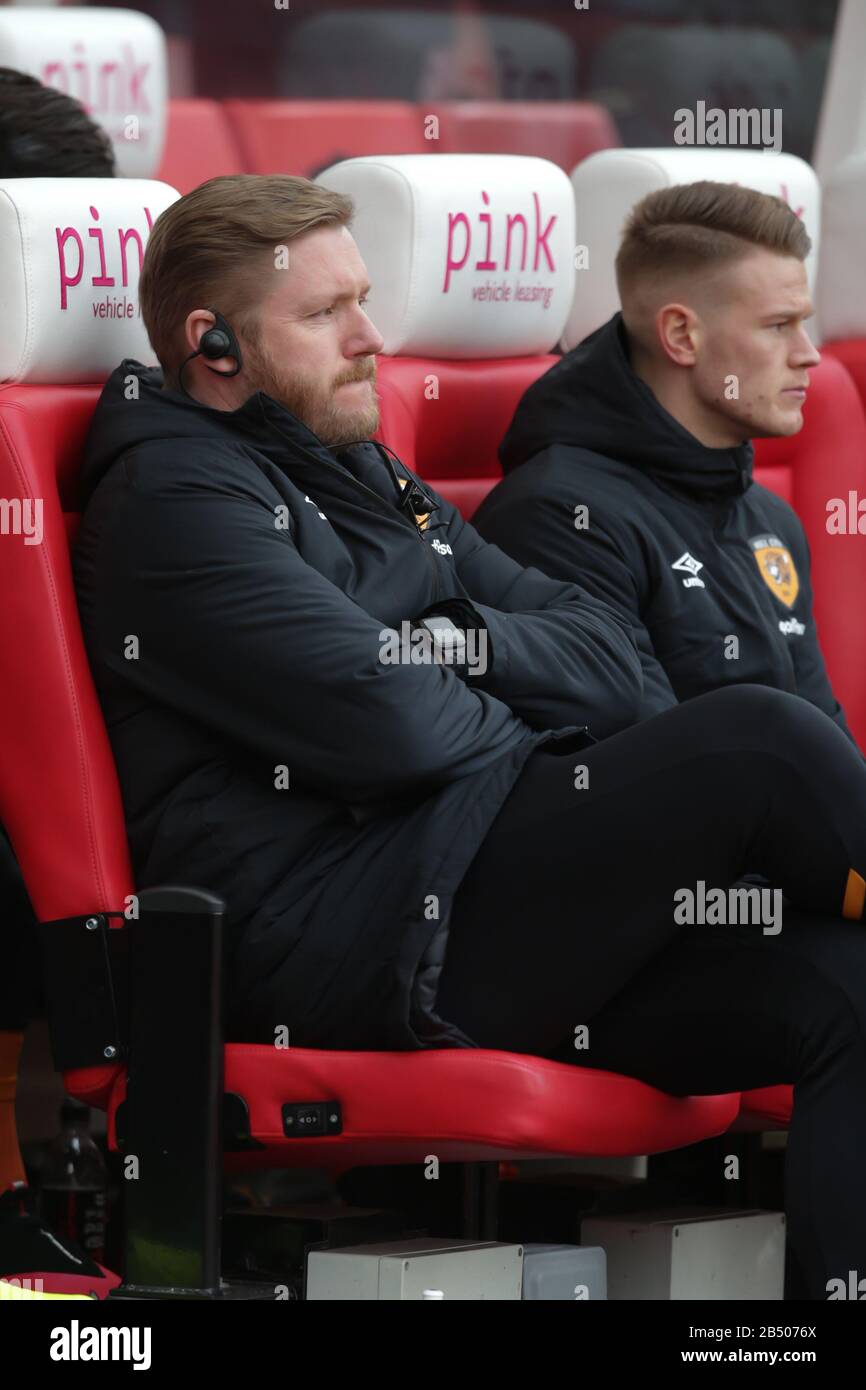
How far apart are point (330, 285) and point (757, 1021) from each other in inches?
31.2

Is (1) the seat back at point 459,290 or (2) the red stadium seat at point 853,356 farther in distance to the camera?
(2) the red stadium seat at point 853,356

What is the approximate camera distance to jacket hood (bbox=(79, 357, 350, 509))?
2039 millimetres

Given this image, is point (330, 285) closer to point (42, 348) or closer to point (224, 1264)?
point (42, 348)

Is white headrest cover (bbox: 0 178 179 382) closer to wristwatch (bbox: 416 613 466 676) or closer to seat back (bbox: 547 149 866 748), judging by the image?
wristwatch (bbox: 416 613 466 676)

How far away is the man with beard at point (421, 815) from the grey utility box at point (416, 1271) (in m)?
0.19

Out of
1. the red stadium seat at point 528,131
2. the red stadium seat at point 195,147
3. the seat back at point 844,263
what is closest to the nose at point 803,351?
the seat back at point 844,263

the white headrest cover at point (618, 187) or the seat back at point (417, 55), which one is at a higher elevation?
the seat back at point (417, 55)

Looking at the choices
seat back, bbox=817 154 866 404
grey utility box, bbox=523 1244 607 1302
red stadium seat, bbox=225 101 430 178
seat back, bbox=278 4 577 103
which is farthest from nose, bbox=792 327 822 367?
seat back, bbox=278 4 577 103

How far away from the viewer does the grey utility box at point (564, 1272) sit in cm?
205

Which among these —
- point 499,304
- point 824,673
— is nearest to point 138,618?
point 499,304

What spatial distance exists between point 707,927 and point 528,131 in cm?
399

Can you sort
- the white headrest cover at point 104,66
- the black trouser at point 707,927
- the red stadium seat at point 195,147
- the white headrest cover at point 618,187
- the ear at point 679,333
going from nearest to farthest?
the black trouser at point 707,927 → the ear at point 679,333 → the white headrest cover at point 618,187 → the white headrest cover at point 104,66 → the red stadium seat at point 195,147

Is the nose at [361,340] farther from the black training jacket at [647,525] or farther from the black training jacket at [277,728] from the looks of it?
the black training jacket at [647,525]

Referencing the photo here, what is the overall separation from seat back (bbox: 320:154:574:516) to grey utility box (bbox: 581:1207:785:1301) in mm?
853
